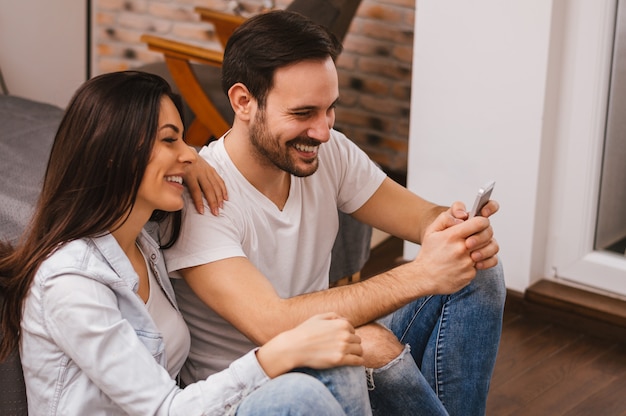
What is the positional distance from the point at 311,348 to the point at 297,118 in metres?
0.48

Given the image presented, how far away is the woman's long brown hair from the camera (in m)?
1.40

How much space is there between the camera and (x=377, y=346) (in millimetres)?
1629

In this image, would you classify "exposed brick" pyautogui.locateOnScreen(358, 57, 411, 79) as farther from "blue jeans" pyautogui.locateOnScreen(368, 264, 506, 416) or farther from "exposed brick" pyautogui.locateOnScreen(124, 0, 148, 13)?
"blue jeans" pyautogui.locateOnScreen(368, 264, 506, 416)

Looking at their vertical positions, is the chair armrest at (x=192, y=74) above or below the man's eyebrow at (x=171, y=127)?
below

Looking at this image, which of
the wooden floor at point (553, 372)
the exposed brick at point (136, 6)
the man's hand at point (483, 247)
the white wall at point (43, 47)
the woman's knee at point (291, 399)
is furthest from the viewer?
the exposed brick at point (136, 6)

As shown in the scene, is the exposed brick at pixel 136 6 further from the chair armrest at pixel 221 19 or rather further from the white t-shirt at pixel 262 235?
the white t-shirt at pixel 262 235

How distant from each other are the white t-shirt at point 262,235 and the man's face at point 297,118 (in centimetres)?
8

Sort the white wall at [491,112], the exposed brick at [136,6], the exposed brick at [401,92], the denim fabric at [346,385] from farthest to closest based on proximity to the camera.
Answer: the exposed brick at [136,6]
the exposed brick at [401,92]
the white wall at [491,112]
the denim fabric at [346,385]

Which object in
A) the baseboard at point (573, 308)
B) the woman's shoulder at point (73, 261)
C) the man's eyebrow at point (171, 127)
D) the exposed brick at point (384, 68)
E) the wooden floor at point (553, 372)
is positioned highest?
the man's eyebrow at point (171, 127)

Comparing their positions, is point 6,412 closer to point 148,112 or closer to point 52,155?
point 52,155

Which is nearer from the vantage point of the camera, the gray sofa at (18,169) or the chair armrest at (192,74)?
the gray sofa at (18,169)

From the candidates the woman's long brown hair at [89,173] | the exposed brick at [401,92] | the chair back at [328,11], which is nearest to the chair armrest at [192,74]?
the chair back at [328,11]

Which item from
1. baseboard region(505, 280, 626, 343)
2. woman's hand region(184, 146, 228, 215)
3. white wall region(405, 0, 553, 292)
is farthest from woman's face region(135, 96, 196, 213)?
baseboard region(505, 280, 626, 343)

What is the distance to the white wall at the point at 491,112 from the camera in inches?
105
